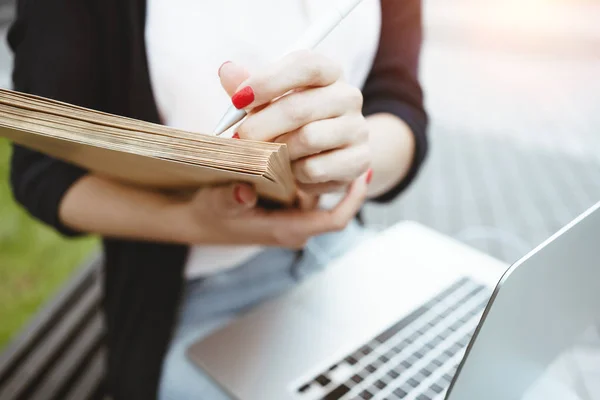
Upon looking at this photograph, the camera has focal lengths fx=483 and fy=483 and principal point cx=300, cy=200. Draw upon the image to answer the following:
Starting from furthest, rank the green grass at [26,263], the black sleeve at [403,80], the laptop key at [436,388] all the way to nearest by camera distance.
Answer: the green grass at [26,263] → the black sleeve at [403,80] → the laptop key at [436,388]

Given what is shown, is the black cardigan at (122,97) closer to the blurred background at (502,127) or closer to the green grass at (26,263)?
the blurred background at (502,127)

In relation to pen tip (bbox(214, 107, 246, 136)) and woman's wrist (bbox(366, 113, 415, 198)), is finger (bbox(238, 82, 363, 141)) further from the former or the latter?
woman's wrist (bbox(366, 113, 415, 198))

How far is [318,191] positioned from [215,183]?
8 cm

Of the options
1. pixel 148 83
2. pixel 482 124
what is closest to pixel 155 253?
pixel 148 83

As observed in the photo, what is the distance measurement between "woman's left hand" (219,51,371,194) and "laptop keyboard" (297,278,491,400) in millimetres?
141


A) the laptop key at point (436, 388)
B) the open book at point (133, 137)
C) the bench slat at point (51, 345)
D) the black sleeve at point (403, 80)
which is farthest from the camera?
the bench slat at point (51, 345)

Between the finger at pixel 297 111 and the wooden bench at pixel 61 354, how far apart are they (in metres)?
0.87

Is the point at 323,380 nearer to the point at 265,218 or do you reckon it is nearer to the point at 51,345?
the point at 265,218

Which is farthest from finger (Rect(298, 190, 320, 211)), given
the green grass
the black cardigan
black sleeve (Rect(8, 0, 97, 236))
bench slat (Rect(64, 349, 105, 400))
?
the green grass

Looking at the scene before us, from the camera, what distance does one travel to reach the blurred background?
1.44ft

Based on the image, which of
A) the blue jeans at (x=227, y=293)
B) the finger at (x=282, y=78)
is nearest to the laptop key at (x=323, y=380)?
the blue jeans at (x=227, y=293)

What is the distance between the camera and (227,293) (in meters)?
0.50

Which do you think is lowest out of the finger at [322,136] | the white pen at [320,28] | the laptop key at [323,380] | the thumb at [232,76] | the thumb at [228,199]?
the laptop key at [323,380]

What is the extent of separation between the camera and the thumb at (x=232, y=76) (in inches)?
10.7
